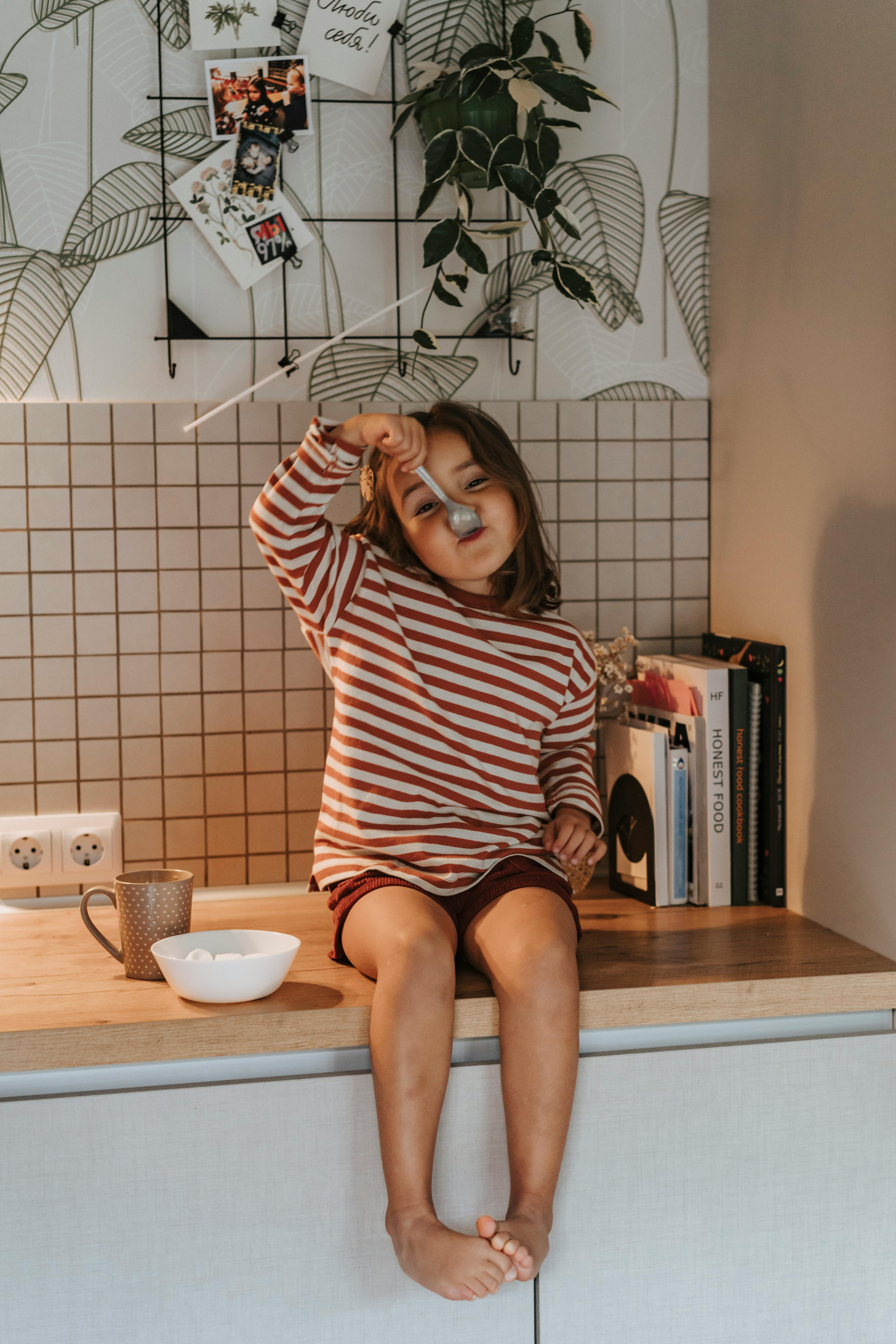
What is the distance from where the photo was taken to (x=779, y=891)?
141 cm

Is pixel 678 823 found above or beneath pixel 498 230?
beneath

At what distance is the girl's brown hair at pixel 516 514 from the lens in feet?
4.34

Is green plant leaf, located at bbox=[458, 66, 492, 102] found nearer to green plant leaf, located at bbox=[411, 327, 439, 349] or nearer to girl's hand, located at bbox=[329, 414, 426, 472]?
green plant leaf, located at bbox=[411, 327, 439, 349]

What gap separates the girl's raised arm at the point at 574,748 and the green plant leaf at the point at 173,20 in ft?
3.05

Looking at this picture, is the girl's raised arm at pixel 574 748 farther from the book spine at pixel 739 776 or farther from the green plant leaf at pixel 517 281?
the green plant leaf at pixel 517 281

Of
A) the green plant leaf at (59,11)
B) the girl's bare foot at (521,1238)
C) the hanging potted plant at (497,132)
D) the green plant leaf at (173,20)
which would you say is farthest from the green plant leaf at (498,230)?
the girl's bare foot at (521,1238)

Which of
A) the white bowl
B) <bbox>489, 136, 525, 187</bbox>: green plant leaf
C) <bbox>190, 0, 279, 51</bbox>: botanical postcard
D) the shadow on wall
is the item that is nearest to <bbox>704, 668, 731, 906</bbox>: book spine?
the shadow on wall

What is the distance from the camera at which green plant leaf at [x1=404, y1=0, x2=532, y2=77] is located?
149 cm

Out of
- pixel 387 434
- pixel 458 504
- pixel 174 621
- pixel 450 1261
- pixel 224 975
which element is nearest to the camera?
pixel 450 1261

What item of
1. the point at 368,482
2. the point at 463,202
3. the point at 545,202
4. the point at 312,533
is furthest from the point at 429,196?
the point at 312,533

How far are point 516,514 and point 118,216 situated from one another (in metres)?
0.66

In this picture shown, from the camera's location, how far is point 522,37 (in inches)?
55.2

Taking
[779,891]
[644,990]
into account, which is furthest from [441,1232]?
[779,891]

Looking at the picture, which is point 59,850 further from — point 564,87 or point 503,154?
point 564,87
